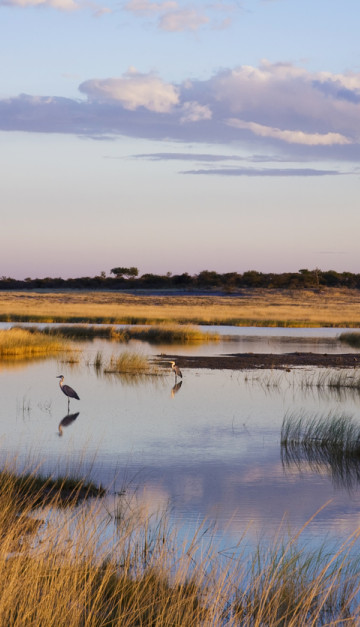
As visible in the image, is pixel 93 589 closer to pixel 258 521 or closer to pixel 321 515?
pixel 258 521

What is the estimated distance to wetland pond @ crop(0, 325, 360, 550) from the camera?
1114 cm

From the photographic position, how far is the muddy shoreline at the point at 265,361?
3184cm

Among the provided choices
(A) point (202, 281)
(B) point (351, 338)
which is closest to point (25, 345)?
(B) point (351, 338)


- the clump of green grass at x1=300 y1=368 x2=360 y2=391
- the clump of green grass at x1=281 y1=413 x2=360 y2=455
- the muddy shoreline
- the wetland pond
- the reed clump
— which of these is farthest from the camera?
the reed clump

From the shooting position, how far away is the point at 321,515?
11.0 metres

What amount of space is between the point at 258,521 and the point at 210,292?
103 metres

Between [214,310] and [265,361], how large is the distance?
140 feet

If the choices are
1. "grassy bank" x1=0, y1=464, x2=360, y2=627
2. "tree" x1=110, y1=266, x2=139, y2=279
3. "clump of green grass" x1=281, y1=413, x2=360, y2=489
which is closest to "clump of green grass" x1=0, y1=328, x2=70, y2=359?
"clump of green grass" x1=281, y1=413, x2=360, y2=489

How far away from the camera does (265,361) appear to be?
109 ft

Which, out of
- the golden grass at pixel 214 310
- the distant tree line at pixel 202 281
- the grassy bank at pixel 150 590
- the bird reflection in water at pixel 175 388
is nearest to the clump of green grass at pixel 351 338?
the golden grass at pixel 214 310

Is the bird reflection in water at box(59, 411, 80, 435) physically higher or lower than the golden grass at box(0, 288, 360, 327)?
lower

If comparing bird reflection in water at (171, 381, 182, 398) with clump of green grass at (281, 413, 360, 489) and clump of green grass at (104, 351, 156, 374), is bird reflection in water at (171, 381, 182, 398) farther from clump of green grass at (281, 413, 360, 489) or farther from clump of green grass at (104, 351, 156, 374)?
clump of green grass at (281, 413, 360, 489)

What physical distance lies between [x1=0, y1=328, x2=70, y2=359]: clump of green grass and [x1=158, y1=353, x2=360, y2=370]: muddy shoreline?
5290 millimetres

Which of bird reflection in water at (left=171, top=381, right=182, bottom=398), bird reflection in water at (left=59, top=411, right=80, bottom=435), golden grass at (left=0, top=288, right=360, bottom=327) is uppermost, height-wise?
golden grass at (left=0, top=288, right=360, bottom=327)
